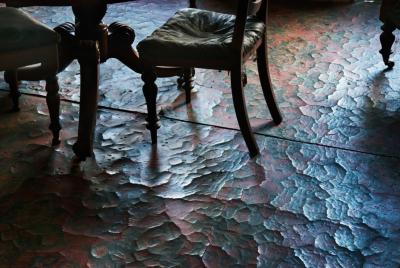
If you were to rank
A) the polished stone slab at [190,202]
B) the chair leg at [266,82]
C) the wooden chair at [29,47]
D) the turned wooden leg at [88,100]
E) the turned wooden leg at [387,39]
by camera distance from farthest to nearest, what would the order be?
the turned wooden leg at [387,39]
the chair leg at [266,82]
the turned wooden leg at [88,100]
the wooden chair at [29,47]
the polished stone slab at [190,202]

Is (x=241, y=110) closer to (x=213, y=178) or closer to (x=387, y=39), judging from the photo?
(x=213, y=178)

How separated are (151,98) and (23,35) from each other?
60 centimetres

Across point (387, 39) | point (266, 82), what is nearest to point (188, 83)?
point (266, 82)

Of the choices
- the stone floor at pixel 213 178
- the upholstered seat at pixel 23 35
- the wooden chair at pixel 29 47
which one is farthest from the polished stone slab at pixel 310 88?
the upholstered seat at pixel 23 35

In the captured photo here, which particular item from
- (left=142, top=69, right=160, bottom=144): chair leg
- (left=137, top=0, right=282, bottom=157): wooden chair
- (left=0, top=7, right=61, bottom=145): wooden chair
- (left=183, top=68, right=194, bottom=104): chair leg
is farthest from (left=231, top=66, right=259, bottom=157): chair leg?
(left=0, top=7, right=61, bottom=145): wooden chair

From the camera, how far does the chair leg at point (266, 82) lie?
2.62 metres

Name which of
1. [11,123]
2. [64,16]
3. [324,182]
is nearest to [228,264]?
[324,182]

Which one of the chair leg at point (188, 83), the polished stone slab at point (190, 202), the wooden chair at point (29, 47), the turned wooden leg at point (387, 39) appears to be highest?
the wooden chair at point (29, 47)

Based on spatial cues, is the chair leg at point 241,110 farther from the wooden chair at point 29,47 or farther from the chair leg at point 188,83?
the wooden chair at point 29,47

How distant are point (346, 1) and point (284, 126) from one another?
2.25 m

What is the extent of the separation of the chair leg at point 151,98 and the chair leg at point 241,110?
0.36 metres

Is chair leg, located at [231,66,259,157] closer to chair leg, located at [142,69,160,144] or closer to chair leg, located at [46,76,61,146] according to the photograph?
chair leg, located at [142,69,160,144]

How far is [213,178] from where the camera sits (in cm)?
233

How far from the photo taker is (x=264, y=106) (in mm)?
2930
